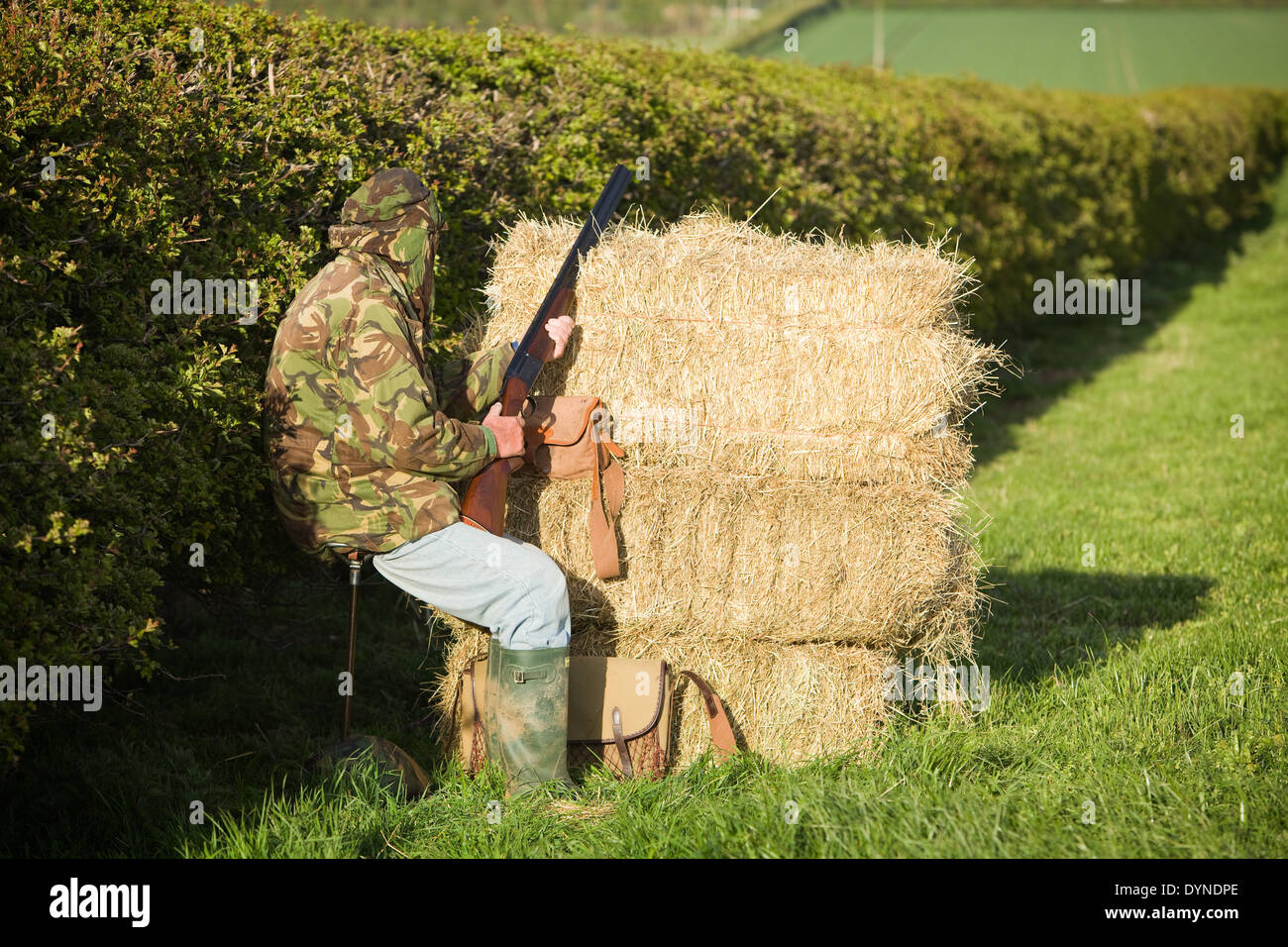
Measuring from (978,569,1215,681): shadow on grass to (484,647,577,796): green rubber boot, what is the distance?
7.91ft

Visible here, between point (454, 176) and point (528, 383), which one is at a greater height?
point (454, 176)

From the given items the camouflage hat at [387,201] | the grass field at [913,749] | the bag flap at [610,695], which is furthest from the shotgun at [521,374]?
the grass field at [913,749]

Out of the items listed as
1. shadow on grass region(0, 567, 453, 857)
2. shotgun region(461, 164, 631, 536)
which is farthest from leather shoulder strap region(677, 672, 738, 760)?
shadow on grass region(0, 567, 453, 857)

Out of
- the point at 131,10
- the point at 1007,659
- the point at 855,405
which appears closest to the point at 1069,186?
the point at 1007,659

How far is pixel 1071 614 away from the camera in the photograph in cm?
630

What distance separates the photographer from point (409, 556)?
13.8 ft

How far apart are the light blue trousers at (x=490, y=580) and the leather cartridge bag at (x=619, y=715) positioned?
1.04 feet

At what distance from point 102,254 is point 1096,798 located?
3.94 meters

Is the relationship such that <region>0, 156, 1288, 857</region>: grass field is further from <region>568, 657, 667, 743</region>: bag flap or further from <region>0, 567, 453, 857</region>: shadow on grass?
<region>568, 657, 667, 743</region>: bag flap

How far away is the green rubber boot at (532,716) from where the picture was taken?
166 inches

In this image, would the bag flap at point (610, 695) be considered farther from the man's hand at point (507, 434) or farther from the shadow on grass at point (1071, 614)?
the shadow on grass at point (1071, 614)

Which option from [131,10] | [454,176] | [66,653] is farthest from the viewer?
[454,176]

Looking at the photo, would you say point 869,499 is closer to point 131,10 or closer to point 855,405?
point 855,405

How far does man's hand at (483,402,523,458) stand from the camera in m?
4.28
